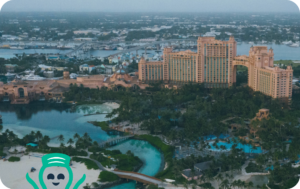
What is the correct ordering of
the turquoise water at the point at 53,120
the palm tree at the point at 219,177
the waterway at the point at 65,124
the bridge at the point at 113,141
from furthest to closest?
1. the turquoise water at the point at 53,120
2. the bridge at the point at 113,141
3. the waterway at the point at 65,124
4. the palm tree at the point at 219,177

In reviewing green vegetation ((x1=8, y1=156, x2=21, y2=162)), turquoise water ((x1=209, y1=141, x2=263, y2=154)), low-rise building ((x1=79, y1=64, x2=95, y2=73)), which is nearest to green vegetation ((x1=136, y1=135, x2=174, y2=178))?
turquoise water ((x1=209, y1=141, x2=263, y2=154))

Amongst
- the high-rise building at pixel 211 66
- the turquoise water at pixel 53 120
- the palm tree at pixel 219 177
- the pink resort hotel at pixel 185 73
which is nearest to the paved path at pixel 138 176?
the palm tree at pixel 219 177

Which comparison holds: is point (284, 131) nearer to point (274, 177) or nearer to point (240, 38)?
point (274, 177)

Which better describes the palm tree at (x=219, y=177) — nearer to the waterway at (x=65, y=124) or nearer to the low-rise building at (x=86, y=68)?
the waterway at (x=65, y=124)

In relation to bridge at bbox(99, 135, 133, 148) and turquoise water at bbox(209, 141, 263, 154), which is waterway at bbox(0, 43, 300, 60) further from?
bridge at bbox(99, 135, 133, 148)

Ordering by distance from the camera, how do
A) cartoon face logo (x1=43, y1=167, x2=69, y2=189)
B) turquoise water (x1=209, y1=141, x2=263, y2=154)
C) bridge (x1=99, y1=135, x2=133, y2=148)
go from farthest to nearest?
1. bridge (x1=99, y1=135, x2=133, y2=148)
2. turquoise water (x1=209, y1=141, x2=263, y2=154)
3. cartoon face logo (x1=43, y1=167, x2=69, y2=189)

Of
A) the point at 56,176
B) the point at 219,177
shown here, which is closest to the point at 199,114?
the point at 219,177

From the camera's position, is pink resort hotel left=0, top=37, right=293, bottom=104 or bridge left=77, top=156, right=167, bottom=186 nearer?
bridge left=77, top=156, right=167, bottom=186
